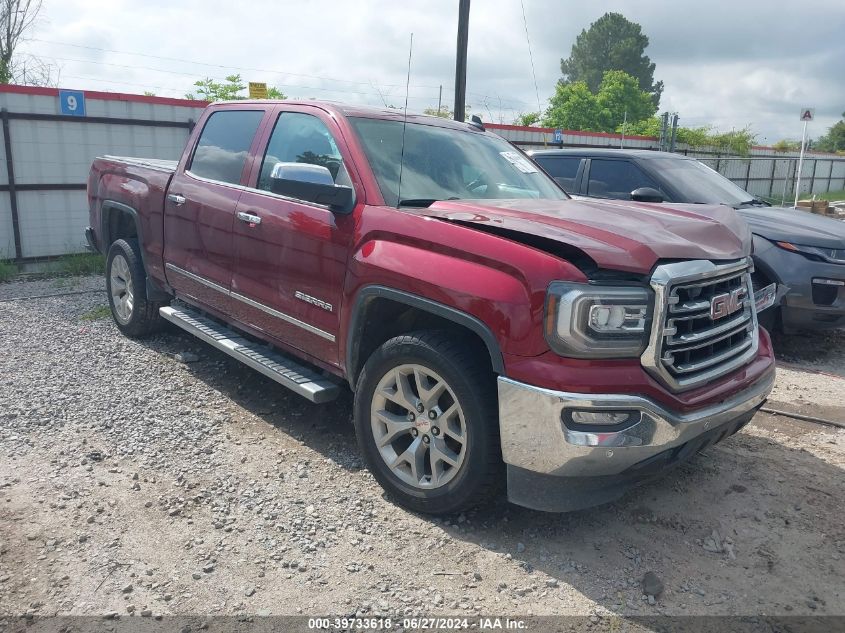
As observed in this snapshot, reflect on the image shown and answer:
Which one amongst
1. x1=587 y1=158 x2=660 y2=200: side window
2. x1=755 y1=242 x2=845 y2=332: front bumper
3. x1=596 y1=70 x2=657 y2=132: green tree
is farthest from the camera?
x1=596 y1=70 x2=657 y2=132: green tree

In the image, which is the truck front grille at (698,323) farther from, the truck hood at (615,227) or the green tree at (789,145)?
the green tree at (789,145)

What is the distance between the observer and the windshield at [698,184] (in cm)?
718

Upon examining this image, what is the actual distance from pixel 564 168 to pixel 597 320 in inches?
215

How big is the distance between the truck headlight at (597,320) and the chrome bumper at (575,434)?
19cm

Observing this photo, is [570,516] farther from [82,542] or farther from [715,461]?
[82,542]

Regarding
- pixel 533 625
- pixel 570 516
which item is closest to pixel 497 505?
pixel 570 516

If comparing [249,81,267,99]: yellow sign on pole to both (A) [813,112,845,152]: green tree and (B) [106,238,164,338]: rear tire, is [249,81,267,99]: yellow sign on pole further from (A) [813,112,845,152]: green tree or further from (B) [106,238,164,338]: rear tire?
(A) [813,112,845,152]: green tree

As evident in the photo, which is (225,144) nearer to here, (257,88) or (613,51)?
(257,88)

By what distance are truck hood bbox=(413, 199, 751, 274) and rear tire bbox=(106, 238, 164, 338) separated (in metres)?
3.31

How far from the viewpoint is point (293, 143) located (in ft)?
14.4

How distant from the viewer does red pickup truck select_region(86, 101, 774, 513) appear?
2.89 meters

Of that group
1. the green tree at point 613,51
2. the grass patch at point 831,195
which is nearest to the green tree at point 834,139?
the green tree at point 613,51

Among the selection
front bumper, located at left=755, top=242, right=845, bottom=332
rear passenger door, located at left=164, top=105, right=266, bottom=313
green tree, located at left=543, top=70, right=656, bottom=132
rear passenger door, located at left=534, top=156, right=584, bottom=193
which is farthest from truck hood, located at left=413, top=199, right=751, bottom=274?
green tree, located at left=543, top=70, right=656, bottom=132

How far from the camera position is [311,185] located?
359 cm
